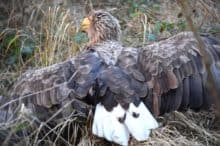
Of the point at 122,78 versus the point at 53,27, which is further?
the point at 53,27

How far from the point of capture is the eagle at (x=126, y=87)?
4.34m

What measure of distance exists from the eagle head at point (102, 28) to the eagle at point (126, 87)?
85cm

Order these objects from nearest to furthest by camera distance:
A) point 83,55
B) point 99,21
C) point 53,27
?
point 83,55 < point 99,21 < point 53,27

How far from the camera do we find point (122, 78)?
14.8ft

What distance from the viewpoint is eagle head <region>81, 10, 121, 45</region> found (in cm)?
568

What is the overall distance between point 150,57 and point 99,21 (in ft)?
4.23

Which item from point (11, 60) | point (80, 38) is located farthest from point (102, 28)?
point (11, 60)

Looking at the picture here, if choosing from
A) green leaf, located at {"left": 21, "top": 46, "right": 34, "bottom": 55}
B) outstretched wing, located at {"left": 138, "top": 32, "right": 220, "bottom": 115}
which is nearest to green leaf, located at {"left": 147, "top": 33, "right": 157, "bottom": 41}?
green leaf, located at {"left": 21, "top": 46, "right": 34, "bottom": 55}

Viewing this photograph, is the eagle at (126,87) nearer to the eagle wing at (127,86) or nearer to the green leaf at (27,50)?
the eagle wing at (127,86)

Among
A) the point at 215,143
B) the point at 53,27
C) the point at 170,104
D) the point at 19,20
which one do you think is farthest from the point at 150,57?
the point at 19,20

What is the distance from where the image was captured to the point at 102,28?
568cm

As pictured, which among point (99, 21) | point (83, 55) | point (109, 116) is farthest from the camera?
point (99, 21)

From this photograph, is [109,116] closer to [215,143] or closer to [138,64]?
[138,64]

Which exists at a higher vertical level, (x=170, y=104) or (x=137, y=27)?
(x=137, y=27)
